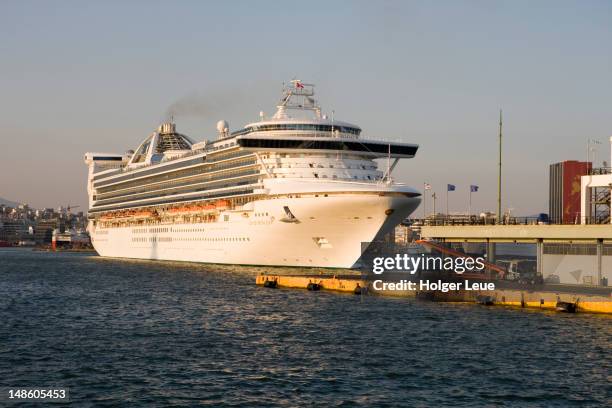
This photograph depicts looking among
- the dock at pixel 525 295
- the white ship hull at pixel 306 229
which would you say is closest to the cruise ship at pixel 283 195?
the white ship hull at pixel 306 229

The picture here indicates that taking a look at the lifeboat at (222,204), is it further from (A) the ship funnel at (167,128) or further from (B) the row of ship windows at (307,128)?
(A) the ship funnel at (167,128)

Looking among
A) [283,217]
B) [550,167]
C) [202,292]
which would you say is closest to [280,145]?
[283,217]

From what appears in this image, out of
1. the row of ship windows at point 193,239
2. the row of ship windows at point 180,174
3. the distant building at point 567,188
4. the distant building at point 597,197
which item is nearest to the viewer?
the distant building at point 597,197

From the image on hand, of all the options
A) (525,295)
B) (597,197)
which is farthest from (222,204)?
(525,295)

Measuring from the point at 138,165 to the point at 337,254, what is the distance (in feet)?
186

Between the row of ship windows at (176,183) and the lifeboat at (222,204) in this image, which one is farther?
the lifeboat at (222,204)

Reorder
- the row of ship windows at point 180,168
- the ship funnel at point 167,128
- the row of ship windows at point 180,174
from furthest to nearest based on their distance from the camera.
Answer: the ship funnel at point 167,128, the row of ship windows at point 180,168, the row of ship windows at point 180,174

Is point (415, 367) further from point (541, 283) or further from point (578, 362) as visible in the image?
point (541, 283)

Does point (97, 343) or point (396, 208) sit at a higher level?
point (396, 208)

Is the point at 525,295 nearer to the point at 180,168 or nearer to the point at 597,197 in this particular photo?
the point at 597,197

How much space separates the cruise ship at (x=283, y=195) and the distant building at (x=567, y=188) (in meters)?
13.0

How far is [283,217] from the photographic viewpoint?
73625 millimetres

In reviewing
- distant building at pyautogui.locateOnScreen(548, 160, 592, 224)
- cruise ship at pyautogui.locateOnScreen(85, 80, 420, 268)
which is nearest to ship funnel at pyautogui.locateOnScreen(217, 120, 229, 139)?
cruise ship at pyautogui.locateOnScreen(85, 80, 420, 268)

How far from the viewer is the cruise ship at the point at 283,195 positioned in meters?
71.2
